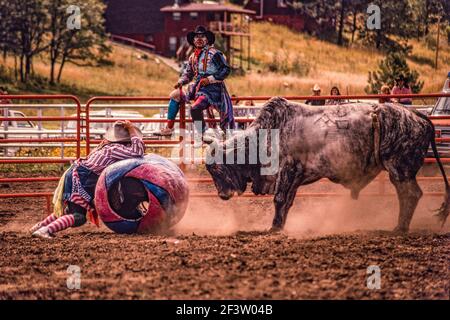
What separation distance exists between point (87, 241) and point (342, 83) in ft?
110

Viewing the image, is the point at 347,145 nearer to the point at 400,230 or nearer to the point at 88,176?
the point at 400,230

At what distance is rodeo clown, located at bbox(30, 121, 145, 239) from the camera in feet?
30.7

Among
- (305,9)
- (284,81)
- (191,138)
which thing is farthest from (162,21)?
(191,138)

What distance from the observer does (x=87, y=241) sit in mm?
9070

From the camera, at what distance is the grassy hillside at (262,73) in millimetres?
41875

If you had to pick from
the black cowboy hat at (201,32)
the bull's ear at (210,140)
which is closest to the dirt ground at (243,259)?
the bull's ear at (210,140)

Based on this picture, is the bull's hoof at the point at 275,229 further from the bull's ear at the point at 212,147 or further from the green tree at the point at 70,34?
the green tree at the point at 70,34

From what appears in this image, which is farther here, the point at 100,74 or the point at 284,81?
the point at 100,74

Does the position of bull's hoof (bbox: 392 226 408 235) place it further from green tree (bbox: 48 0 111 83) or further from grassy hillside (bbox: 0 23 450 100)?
green tree (bbox: 48 0 111 83)

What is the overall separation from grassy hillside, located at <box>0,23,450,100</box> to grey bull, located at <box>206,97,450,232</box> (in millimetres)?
28096

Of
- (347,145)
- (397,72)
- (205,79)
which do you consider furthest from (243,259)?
(397,72)

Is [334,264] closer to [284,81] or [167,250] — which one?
[167,250]

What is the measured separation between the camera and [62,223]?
9.44m

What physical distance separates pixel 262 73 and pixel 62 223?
1798 inches
